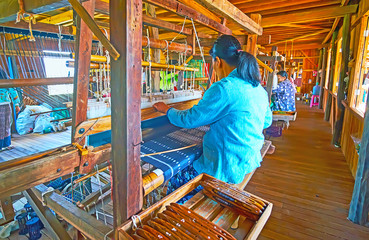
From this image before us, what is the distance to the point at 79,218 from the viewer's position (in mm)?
1437

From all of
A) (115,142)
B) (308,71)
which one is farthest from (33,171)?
(308,71)

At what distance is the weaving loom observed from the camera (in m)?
1.58

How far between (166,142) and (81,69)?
0.95 metres

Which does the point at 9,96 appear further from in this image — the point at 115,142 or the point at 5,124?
the point at 115,142

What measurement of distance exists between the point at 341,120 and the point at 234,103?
14.9 feet

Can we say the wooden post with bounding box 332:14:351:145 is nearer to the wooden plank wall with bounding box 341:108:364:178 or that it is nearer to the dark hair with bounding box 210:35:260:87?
the wooden plank wall with bounding box 341:108:364:178

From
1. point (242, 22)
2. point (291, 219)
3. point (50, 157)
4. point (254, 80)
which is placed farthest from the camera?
point (291, 219)

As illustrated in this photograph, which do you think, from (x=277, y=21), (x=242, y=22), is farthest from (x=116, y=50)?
(x=277, y=21)

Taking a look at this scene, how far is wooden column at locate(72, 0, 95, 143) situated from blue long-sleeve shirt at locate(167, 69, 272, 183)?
69 cm

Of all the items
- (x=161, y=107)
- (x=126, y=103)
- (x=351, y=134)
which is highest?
(x=126, y=103)

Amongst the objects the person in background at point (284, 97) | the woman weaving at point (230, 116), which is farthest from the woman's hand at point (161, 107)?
the person in background at point (284, 97)

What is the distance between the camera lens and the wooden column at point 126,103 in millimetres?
979

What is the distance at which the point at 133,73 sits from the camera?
3.34ft

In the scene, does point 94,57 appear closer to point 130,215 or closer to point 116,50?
point 116,50
